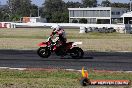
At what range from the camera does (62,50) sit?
63.0 ft

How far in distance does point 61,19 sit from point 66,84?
11243cm

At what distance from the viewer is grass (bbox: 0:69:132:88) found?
34.3ft

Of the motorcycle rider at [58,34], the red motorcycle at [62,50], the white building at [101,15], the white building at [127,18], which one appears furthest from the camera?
the white building at [101,15]

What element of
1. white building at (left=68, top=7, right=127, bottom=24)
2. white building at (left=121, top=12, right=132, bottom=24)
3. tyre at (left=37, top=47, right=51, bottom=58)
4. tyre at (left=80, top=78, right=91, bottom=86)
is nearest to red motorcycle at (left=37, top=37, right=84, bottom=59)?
tyre at (left=37, top=47, right=51, bottom=58)

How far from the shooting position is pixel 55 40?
1923cm

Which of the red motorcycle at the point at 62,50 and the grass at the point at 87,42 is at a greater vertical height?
the red motorcycle at the point at 62,50

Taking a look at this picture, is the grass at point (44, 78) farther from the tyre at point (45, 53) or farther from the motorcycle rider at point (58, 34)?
the tyre at point (45, 53)

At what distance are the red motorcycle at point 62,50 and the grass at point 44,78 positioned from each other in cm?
531

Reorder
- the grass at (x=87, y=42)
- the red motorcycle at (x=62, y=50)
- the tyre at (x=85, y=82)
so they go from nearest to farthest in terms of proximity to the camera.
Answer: the tyre at (x=85, y=82)
the red motorcycle at (x=62, y=50)
the grass at (x=87, y=42)

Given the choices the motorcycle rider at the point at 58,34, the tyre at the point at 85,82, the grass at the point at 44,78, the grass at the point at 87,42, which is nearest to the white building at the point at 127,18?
the grass at the point at 87,42

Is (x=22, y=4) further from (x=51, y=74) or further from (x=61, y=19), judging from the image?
(x=51, y=74)

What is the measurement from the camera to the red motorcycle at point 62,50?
1919 cm

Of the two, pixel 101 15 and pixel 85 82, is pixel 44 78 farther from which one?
pixel 101 15

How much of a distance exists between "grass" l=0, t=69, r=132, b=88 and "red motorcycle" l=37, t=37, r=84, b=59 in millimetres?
5306
